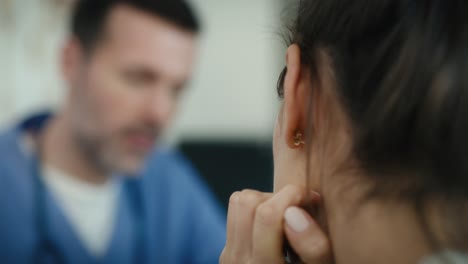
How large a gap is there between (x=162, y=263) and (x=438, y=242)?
3.53 ft

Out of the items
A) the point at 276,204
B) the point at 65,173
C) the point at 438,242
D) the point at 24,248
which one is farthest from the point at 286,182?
the point at 65,173

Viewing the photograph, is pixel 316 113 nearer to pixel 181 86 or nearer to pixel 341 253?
pixel 341 253

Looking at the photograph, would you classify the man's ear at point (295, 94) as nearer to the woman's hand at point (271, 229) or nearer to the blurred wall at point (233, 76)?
the woman's hand at point (271, 229)

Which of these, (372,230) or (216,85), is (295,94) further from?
(216,85)

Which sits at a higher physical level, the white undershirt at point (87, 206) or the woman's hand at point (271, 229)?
the woman's hand at point (271, 229)

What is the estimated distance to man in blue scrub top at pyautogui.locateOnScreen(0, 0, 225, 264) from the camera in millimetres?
1311

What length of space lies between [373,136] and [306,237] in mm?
107

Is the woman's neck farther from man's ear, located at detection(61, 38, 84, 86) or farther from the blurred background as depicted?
the blurred background

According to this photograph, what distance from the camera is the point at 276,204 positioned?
0.42m

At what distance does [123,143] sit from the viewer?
1412 mm

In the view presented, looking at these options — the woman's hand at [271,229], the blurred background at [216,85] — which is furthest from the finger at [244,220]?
the blurred background at [216,85]

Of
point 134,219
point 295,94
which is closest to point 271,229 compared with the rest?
point 295,94

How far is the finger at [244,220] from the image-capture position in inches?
18.0

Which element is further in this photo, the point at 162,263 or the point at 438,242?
the point at 162,263
